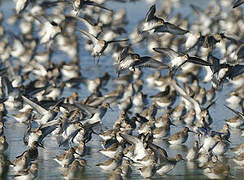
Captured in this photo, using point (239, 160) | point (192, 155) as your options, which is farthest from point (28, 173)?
point (239, 160)

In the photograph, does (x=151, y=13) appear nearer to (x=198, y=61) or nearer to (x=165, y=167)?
(x=198, y=61)

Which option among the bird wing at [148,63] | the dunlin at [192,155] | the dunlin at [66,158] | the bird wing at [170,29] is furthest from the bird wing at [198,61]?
the dunlin at [66,158]

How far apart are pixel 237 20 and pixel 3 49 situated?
10.6 meters

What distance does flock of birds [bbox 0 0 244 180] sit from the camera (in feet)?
43.8

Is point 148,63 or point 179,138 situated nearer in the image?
point 179,138

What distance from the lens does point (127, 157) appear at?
13570 millimetres

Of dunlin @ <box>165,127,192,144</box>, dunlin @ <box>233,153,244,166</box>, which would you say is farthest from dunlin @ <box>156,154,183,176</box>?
dunlin @ <box>165,127,192,144</box>

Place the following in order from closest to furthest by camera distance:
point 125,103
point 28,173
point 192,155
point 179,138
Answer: point 28,173, point 192,155, point 179,138, point 125,103

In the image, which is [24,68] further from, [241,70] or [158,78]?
[241,70]

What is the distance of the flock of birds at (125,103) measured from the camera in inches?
526

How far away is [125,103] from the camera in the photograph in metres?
19.4

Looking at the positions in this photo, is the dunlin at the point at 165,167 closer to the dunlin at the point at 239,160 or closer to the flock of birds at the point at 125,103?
the flock of birds at the point at 125,103

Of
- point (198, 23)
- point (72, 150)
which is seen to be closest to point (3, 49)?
point (198, 23)

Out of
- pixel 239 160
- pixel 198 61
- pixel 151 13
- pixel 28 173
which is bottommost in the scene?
pixel 28 173
